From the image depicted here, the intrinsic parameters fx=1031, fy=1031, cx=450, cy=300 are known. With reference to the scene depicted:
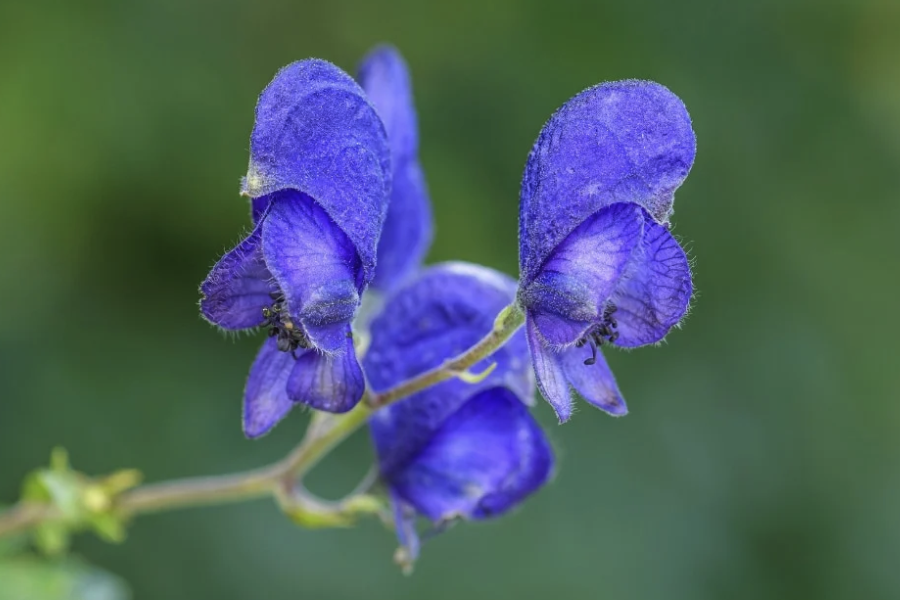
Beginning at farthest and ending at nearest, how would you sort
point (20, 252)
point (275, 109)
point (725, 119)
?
point (725, 119)
point (20, 252)
point (275, 109)

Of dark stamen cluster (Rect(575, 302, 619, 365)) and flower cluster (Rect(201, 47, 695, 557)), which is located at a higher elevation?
flower cluster (Rect(201, 47, 695, 557))

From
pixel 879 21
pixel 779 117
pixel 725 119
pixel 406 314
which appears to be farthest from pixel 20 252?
pixel 879 21

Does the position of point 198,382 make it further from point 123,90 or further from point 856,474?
point 856,474

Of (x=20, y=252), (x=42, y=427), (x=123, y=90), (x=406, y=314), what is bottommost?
(x=406, y=314)

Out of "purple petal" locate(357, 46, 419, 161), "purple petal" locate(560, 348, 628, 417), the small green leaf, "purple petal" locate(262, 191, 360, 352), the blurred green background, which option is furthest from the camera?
the blurred green background

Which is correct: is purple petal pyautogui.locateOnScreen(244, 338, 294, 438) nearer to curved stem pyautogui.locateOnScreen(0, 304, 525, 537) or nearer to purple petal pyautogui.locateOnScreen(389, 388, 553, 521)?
curved stem pyautogui.locateOnScreen(0, 304, 525, 537)

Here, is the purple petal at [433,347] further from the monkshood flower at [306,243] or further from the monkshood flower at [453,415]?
the monkshood flower at [306,243]

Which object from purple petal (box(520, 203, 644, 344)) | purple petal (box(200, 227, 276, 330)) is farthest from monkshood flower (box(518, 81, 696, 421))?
purple petal (box(200, 227, 276, 330))
